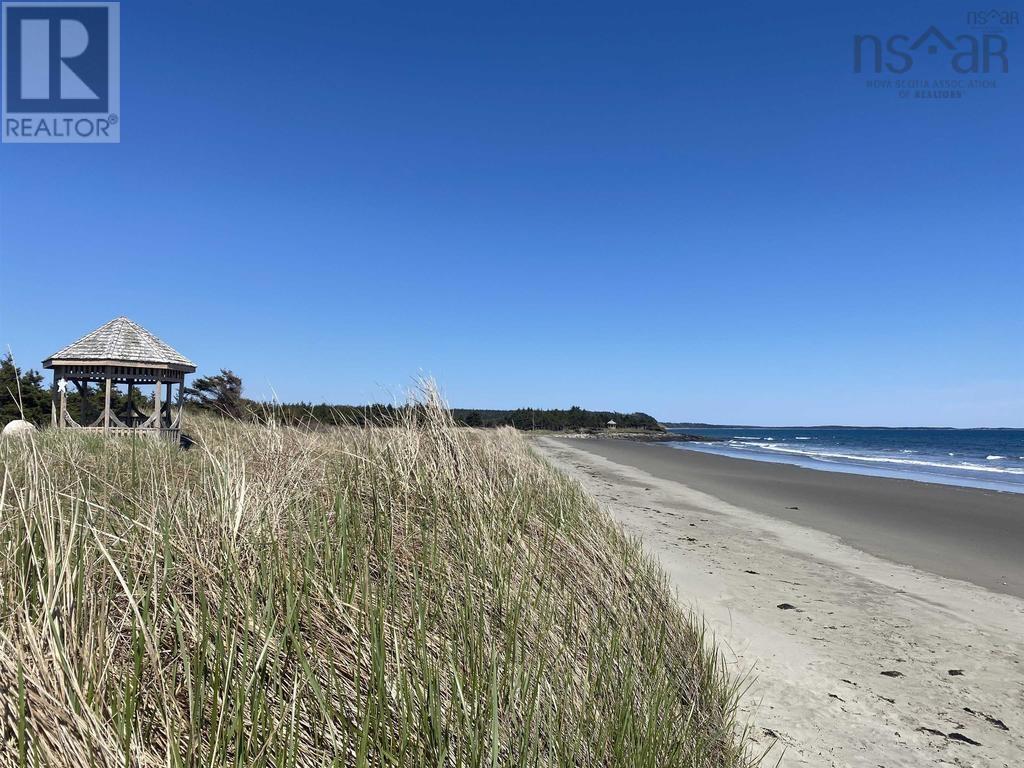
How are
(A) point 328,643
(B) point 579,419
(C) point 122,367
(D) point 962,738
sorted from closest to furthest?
(A) point 328,643 → (D) point 962,738 → (C) point 122,367 → (B) point 579,419

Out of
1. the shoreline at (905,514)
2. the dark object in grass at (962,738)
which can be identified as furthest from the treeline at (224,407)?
the shoreline at (905,514)

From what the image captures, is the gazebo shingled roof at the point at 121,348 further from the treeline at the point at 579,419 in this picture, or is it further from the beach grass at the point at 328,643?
the treeline at the point at 579,419

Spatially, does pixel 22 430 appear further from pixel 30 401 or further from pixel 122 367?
pixel 30 401

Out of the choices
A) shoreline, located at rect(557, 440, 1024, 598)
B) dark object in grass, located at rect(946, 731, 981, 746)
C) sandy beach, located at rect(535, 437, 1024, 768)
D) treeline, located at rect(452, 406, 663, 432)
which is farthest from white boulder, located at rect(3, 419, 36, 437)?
treeline, located at rect(452, 406, 663, 432)

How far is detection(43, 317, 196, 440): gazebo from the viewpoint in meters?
13.6

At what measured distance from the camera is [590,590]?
10.0 ft

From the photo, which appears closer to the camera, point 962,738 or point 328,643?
point 328,643

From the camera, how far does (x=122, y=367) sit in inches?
549

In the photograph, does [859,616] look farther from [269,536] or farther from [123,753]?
[123,753]

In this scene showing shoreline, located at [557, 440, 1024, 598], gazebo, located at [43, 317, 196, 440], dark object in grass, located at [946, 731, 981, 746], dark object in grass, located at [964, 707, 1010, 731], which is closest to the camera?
dark object in grass, located at [946, 731, 981, 746]

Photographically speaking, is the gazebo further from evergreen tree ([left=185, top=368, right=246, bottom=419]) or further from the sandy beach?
the sandy beach

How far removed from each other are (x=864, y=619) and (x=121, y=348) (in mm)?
16385

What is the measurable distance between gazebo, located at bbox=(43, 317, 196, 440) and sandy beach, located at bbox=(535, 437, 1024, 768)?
12095mm

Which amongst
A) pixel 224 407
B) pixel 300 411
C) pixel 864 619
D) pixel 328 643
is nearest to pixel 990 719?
pixel 864 619
